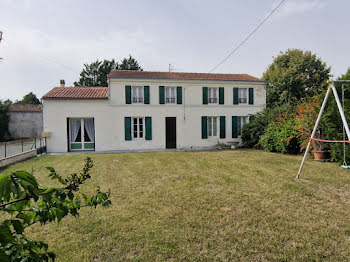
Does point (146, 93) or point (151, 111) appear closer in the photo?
point (146, 93)

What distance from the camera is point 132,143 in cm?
1359

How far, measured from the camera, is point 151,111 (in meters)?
13.8

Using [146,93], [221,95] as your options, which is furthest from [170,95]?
[221,95]

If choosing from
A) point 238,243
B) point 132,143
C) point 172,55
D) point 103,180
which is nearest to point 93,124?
point 132,143

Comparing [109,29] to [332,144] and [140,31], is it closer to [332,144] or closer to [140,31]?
[140,31]

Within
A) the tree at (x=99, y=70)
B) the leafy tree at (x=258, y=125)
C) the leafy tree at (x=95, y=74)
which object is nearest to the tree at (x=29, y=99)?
the leafy tree at (x=95, y=74)

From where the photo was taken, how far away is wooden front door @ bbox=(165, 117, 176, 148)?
14.3 metres

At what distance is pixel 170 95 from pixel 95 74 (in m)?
24.0

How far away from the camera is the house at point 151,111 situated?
1291 centimetres

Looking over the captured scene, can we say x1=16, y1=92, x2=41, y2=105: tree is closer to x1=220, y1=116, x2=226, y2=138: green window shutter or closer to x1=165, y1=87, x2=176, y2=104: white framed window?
x1=165, y1=87, x2=176, y2=104: white framed window

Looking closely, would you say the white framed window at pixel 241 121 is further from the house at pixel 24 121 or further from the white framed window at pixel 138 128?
the house at pixel 24 121

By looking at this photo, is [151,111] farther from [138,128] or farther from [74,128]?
[74,128]

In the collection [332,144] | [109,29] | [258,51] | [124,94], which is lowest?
[332,144]

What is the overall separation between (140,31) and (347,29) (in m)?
7.28
